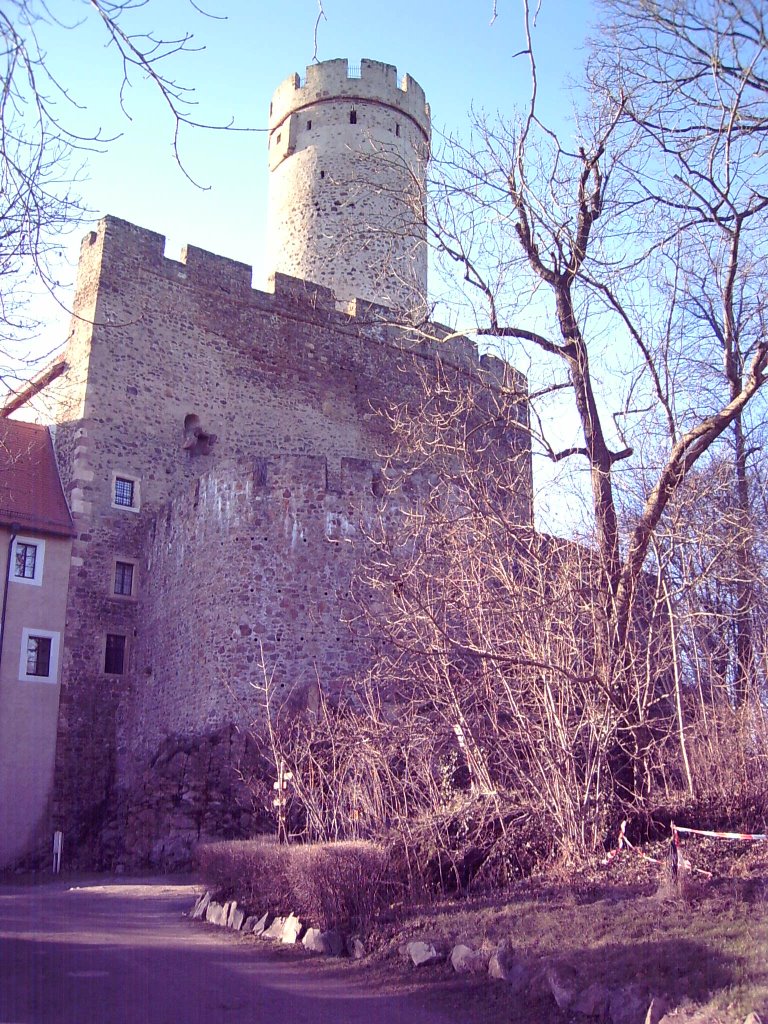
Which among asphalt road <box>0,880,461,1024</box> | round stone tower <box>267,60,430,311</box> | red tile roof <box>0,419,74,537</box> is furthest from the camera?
round stone tower <box>267,60,430,311</box>

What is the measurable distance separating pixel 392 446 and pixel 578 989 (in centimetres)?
1761

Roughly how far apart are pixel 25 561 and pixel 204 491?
376 cm

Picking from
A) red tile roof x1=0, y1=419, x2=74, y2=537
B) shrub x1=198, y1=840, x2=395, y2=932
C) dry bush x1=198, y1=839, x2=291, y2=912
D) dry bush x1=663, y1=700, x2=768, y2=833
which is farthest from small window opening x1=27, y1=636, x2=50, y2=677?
dry bush x1=663, y1=700, x2=768, y2=833

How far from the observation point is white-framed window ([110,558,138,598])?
18.7 m

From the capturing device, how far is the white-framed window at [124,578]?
18719 mm

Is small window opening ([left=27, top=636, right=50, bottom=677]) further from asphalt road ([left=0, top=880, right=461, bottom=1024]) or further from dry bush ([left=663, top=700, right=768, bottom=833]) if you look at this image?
dry bush ([left=663, top=700, right=768, bottom=833])

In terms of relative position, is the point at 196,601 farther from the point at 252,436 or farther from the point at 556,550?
the point at 556,550

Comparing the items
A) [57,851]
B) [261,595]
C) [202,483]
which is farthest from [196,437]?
[57,851]

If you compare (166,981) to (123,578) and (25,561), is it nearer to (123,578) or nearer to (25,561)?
(25,561)

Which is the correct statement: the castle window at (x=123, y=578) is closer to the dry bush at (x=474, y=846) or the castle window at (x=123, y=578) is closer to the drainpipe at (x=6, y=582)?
the drainpipe at (x=6, y=582)

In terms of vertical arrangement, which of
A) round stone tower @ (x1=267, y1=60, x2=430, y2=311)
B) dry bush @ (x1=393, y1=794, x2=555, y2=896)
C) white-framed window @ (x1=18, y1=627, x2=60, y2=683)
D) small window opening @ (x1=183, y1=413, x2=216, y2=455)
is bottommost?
dry bush @ (x1=393, y1=794, x2=555, y2=896)

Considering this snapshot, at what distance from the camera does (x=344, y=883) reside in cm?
907

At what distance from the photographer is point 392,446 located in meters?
23.4

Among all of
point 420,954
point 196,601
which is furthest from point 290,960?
point 196,601
